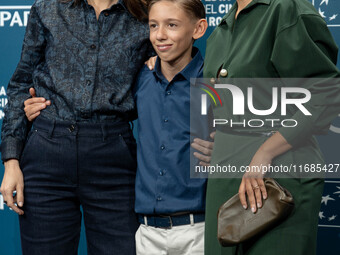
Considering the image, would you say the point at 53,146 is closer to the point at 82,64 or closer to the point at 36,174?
the point at 36,174

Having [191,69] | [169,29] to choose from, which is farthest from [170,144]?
[169,29]

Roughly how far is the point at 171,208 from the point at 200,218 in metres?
0.10

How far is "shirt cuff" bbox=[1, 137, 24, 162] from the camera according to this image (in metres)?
1.70

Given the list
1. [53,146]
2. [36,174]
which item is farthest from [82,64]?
[36,174]

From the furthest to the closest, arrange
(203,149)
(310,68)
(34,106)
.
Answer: (34,106), (203,149), (310,68)

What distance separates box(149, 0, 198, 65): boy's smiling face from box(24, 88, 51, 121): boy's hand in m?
0.38

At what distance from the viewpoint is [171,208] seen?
1576mm

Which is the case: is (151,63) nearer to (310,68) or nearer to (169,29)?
(169,29)

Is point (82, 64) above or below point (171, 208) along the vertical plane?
above

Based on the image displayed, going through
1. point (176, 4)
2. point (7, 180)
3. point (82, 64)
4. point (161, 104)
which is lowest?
point (7, 180)

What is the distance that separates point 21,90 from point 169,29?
0.54 m

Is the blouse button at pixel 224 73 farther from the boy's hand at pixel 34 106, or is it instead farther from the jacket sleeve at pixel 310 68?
the boy's hand at pixel 34 106

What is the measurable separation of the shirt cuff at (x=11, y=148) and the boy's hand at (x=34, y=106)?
0.29ft

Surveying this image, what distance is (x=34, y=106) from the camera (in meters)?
1.68
